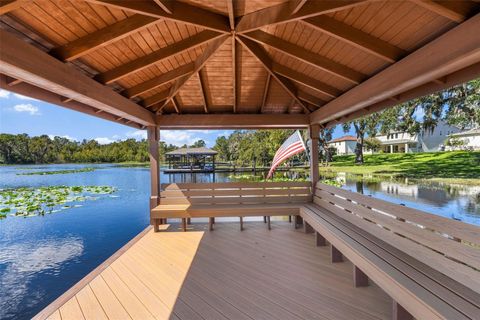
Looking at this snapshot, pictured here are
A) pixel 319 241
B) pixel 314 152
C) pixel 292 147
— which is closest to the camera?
pixel 319 241

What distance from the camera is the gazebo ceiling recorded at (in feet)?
6.57

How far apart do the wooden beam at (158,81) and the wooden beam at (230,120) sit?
1358 mm

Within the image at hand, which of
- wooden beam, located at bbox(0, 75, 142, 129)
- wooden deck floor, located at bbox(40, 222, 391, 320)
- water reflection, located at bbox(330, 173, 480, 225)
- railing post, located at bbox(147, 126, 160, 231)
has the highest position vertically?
wooden beam, located at bbox(0, 75, 142, 129)

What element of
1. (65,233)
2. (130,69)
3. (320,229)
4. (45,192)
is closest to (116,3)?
(130,69)

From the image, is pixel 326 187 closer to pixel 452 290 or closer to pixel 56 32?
pixel 452 290

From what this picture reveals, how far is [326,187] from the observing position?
4770 millimetres

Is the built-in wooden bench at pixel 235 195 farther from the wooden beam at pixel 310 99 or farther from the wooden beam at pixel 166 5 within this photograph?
the wooden beam at pixel 166 5

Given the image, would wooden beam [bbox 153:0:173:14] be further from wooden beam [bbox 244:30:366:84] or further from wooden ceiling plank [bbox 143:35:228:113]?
wooden beam [bbox 244:30:366:84]

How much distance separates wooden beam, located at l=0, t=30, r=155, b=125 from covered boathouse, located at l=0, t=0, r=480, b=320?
17mm

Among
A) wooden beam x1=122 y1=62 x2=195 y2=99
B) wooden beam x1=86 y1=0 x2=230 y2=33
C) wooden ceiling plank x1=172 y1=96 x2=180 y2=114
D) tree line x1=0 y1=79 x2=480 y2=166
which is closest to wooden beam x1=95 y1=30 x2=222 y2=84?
wooden beam x1=86 y1=0 x2=230 y2=33

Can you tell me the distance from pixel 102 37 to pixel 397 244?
354 cm

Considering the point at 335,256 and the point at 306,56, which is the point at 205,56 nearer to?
the point at 306,56

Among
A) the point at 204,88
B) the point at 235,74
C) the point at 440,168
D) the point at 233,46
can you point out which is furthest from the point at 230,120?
the point at 440,168

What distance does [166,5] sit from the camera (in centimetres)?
211
